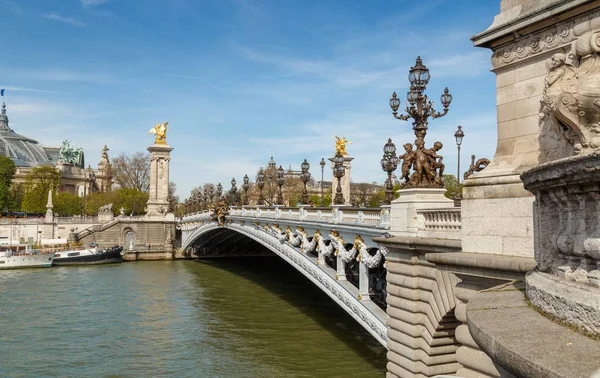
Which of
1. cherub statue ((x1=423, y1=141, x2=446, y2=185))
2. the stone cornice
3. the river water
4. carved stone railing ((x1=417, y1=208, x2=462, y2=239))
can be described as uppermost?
the stone cornice

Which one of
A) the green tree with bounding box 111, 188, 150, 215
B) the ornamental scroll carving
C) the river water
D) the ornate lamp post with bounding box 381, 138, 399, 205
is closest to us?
the ornamental scroll carving

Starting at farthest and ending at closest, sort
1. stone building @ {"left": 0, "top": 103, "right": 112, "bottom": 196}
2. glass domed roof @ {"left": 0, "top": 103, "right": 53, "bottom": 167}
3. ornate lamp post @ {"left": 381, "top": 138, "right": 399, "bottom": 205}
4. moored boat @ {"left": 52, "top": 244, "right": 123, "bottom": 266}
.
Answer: glass domed roof @ {"left": 0, "top": 103, "right": 53, "bottom": 167}, stone building @ {"left": 0, "top": 103, "right": 112, "bottom": 196}, moored boat @ {"left": 52, "top": 244, "right": 123, "bottom": 266}, ornate lamp post @ {"left": 381, "top": 138, "right": 399, "bottom": 205}

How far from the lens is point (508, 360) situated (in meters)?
3.02

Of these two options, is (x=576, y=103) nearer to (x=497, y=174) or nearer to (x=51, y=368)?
(x=497, y=174)

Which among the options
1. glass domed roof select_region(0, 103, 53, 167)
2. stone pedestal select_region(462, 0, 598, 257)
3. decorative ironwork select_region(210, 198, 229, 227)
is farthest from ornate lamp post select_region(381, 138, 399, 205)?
glass domed roof select_region(0, 103, 53, 167)

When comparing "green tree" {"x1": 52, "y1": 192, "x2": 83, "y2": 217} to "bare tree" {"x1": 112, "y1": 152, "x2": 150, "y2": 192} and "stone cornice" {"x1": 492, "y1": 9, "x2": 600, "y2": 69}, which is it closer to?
"bare tree" {"x1": 112, "y1": 152, "x2": 150, "y2": 192}

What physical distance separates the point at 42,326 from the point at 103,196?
59.5m

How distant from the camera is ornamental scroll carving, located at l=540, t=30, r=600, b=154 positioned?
504 centimetres

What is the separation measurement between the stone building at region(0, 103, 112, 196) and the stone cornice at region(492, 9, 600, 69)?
9582cm

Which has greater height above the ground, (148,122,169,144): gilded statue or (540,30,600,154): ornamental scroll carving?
(148,122,169,144): gilded statue

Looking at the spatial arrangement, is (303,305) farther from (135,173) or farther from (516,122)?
(135,173)

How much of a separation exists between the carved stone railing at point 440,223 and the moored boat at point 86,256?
3915cm

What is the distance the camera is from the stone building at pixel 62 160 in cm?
10150

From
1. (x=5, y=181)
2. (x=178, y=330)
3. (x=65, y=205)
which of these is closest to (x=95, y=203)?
(x=65, y=205)
